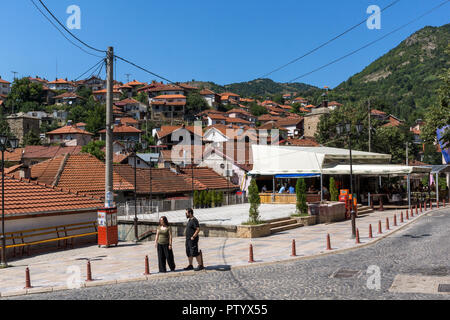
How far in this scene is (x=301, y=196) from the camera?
24.2 m

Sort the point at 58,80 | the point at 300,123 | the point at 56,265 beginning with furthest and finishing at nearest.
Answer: the point at 58,80 < the point at 300,123 < the point at 56,265

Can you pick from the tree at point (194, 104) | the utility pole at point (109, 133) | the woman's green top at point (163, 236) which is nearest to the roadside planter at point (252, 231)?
the utility pole at point (109, 133)

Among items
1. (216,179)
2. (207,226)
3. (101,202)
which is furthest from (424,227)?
(216,179)

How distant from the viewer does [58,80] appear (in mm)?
163375

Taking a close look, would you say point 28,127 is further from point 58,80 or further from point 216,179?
point 216,179

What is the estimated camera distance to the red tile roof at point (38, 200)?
1942cm

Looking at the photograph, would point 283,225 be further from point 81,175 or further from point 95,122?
point 95,122

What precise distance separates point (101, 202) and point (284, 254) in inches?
464

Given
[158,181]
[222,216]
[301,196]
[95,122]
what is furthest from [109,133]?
[95,122]

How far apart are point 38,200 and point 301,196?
1367 cm

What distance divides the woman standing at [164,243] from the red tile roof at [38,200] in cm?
928

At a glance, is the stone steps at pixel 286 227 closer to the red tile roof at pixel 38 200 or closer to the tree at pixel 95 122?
the red tile roof at pixel 38 200

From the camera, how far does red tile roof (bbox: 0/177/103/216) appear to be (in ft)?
63.7

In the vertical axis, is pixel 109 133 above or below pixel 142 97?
below
